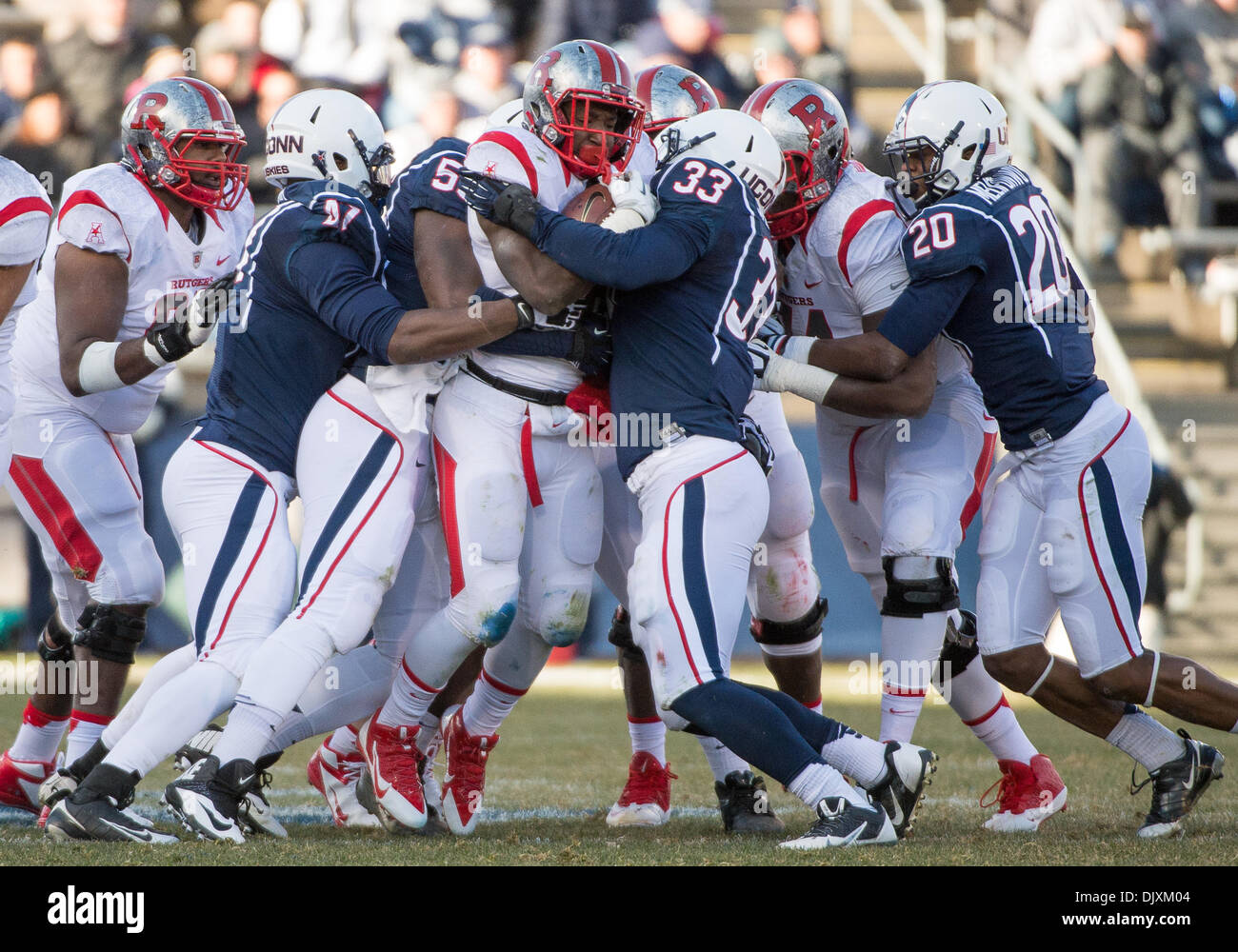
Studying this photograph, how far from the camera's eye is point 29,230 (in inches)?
167

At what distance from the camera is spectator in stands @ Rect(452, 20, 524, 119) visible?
35.0ft

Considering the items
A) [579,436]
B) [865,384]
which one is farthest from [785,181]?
[579,436]

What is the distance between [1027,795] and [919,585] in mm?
723

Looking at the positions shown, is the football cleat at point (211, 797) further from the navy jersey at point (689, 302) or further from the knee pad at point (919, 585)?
the knee pad at point (919, 585)

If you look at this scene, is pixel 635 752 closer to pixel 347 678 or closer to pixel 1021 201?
pixel 347 678

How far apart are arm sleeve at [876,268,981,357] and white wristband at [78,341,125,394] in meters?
2.17

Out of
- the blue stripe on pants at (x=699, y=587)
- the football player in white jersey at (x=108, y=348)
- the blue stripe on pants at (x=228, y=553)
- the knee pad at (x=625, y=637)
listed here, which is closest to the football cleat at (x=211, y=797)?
the blue stripe on pants at (x=228, y=553)

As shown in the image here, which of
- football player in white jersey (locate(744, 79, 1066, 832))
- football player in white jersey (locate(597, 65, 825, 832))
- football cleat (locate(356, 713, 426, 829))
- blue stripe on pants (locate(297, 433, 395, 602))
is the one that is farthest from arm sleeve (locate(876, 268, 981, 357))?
football cleat (locate(356, 713, 426, 829))

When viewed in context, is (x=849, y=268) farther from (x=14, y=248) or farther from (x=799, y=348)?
(x=14, y=248)

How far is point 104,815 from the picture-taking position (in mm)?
3932

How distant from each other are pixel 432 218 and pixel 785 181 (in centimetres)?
106

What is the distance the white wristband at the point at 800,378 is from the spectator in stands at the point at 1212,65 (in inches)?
317
